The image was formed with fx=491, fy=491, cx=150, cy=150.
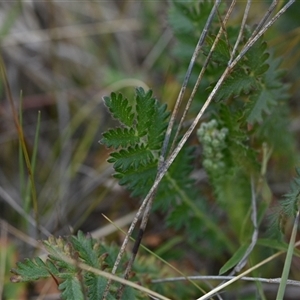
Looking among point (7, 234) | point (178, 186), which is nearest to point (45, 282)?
point (7, 234)

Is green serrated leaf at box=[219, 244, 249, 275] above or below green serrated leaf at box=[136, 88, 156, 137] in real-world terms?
below

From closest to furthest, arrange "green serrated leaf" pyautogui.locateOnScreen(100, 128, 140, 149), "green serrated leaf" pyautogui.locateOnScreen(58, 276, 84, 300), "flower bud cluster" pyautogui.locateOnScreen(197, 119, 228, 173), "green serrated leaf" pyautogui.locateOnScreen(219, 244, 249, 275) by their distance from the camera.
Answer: "green serrated leaf" pyautogui.locateOnScreen(58, 276, 84, 300)
"green serrated leaf" pyautogui.locateOnScreen(100, 128, 140, 149)
"green serrated leaf" pyautogui.locateOnScreen(219, 244, 249, 275)
"flower bud cluster" pyautogui.locateOnScreen(197, 119, 228, 173)

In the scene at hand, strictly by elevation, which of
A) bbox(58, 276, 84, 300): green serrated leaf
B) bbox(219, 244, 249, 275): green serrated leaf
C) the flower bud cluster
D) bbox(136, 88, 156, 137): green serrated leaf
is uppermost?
bbox(136, 88, 156, 137): green serrated leaf

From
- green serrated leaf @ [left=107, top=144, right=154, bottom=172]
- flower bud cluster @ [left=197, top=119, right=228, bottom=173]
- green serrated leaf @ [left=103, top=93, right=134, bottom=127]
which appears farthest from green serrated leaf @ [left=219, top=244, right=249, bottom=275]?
green serrated leaf @ [left=103, top=93, right=134, bottom=127]

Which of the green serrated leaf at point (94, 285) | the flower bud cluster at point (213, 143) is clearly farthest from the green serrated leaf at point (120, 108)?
the green serrated leaf at point (94, 285)

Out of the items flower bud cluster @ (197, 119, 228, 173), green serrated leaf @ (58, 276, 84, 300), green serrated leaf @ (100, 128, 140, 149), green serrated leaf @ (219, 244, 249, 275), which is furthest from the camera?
flower bud cluster @ (197, 119, 228, 173)

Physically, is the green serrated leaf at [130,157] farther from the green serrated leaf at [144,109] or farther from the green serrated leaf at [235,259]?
the green serrated leaf at [235,259]

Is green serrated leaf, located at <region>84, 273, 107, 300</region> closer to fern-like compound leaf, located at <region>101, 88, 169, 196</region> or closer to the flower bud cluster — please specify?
fern-like compound leaf, located at <region>101, 88, 169, 196</region>
